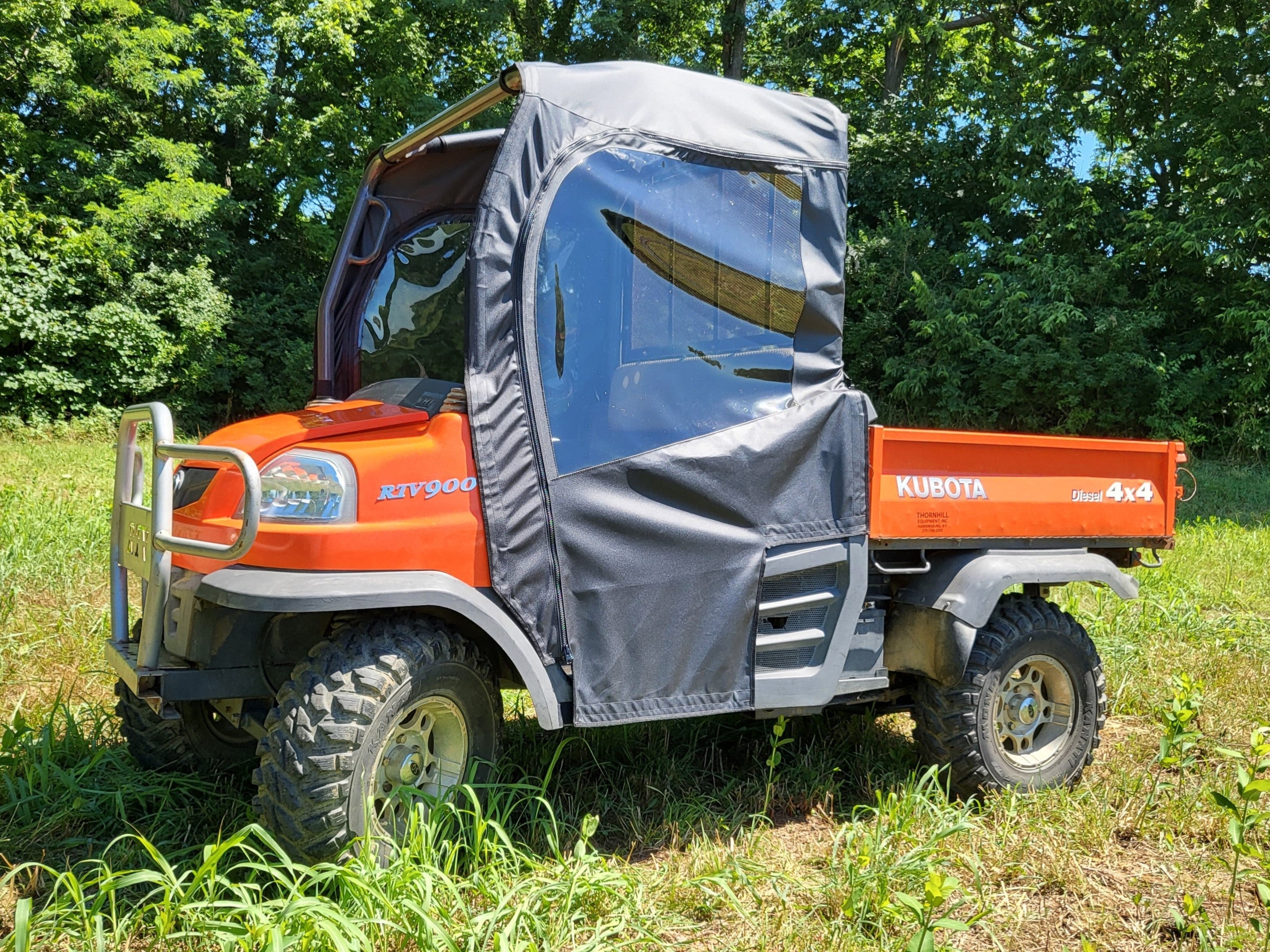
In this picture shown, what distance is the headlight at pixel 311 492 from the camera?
270 cm

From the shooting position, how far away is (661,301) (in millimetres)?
3137

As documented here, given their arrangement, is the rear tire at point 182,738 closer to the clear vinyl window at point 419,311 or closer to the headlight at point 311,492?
the headlight at point 311,492

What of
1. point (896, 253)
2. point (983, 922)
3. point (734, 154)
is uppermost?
point (896, 253)

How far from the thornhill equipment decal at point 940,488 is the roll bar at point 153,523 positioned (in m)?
2.15

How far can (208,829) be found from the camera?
337cm

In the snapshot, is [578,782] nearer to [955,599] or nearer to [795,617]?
[795,617]


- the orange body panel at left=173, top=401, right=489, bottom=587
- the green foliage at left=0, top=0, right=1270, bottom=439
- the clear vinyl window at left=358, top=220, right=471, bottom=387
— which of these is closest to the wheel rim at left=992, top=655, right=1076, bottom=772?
the orange body panel at left=173, top=401, right=489, bottom=587

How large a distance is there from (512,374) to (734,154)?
107cm

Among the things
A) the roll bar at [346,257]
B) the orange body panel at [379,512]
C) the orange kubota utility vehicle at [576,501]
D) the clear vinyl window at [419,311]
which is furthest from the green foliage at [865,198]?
the orange body panel at [379,512]

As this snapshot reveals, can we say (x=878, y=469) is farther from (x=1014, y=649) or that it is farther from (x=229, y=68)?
(x=229, y=68)

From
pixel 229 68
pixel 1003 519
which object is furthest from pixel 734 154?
pixel 229 68

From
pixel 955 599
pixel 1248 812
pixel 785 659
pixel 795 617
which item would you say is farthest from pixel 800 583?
pixel 1248 812

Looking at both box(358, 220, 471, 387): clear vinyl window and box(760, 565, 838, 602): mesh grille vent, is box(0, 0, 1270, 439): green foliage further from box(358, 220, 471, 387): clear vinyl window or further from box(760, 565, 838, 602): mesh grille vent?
box(760, 565, 838, 602): mesh grille vent

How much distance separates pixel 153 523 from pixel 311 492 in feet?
1.46
